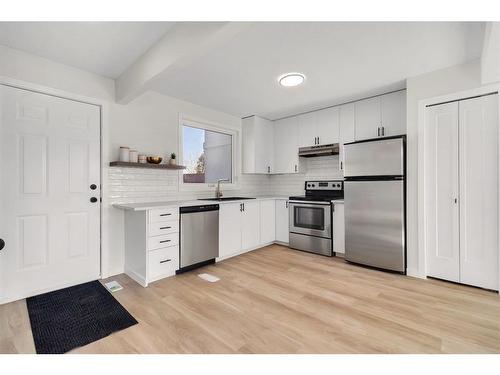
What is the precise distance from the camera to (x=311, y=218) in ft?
12.5

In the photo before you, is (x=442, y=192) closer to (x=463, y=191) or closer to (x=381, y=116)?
(x=463, y=191)

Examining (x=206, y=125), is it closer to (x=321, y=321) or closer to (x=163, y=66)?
(x=163, y=66)

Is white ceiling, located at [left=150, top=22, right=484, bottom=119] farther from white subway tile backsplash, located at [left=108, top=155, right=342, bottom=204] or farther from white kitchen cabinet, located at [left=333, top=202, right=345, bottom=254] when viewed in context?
white kitchen cabinet, located at [left=333, top=202, right=345, bottom=254]

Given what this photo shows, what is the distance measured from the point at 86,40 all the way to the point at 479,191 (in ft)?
13.7

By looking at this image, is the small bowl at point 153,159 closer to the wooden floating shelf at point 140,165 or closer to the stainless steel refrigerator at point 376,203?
the wooden floating shelf at point 140,165

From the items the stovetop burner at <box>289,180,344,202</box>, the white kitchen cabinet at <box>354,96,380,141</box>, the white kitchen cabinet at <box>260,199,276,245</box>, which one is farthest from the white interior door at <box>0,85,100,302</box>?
the white kitchen cabinet at <box>354,96,380,141</box>

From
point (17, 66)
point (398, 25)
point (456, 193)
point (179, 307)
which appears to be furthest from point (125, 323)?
point (456, 193)

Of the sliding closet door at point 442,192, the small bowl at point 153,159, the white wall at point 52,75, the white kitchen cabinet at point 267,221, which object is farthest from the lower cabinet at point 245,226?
the sliding closet door at point 442,192

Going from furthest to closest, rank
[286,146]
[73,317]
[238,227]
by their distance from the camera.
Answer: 1. [286,146]
2. [238,227]
3. [73,317]

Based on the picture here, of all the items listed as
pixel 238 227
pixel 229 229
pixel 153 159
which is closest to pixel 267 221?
pixel 238 227

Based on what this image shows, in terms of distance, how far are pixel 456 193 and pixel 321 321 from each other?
6.88ft

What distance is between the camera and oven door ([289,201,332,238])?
11.9 feet

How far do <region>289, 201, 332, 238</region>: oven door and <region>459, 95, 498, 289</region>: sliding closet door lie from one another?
155cm

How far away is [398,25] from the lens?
74.5 inches
